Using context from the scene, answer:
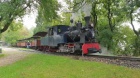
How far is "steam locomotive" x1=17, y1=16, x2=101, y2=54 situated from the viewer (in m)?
18.4

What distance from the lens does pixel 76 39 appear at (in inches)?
785

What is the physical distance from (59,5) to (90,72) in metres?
18.5

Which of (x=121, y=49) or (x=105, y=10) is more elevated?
(x=105, y=10)

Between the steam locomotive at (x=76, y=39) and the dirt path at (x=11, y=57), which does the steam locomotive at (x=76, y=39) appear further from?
the dirt path at (x=11, y=57)

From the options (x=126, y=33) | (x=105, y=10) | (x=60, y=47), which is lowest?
(x=60, y=47)

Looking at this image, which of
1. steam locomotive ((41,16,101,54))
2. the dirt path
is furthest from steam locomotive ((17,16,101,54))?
the dirt path

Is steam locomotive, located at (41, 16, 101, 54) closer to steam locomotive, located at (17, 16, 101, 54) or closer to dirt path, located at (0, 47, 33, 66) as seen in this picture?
steam locomotive, located at (17, 16, 101, 54)

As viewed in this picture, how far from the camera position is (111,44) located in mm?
34844

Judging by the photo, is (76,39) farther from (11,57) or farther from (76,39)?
(11,57)

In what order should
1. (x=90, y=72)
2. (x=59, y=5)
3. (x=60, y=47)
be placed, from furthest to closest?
(x=59, y=5) → (x=60, y=47) → (x=90, y=72)

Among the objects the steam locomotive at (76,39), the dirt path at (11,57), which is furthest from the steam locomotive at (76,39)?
the dirt path at (11,57)

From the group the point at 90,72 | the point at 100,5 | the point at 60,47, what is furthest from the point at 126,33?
the point at 90,72

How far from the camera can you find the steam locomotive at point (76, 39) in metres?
18.4

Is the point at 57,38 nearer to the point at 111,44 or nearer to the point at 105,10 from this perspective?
the point at 111,44
